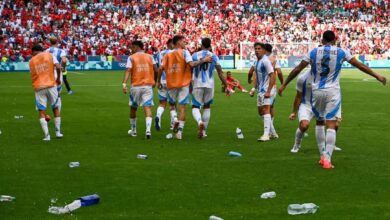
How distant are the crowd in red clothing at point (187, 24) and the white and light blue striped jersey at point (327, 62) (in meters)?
46.3

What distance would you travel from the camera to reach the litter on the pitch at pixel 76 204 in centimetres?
880

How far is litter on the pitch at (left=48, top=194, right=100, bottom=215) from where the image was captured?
8.80m

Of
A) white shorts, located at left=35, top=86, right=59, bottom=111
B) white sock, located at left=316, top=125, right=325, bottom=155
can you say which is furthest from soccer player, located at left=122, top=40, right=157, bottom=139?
white sock, located at left=316, top=125, right=325, bottom=155

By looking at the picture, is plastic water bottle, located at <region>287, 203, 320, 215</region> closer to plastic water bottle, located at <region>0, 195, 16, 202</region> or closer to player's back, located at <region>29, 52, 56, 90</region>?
plastic water bottle, located at <region>0, 195, 16, 202</region>

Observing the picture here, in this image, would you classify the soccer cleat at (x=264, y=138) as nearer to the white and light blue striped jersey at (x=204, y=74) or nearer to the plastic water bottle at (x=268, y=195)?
the white and light blue striped jersey at (x=204, y=74)

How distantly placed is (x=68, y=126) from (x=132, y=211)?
10871 millimetres

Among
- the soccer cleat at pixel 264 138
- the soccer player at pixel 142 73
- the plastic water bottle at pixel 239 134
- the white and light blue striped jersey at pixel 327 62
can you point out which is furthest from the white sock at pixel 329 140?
the soccer player at pixel 142 73

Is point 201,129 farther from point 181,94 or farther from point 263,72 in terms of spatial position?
point 263,72

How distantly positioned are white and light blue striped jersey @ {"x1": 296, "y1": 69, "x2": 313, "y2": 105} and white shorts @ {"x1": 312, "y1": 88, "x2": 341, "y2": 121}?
786mm

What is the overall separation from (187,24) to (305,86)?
51.8m

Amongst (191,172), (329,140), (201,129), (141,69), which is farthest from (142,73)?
(329,140)

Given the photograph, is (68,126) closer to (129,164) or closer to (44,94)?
(44,94)

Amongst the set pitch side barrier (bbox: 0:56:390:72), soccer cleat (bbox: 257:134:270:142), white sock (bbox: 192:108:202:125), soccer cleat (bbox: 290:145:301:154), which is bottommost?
pitch side barrier (bbox: 0:56:390:72)

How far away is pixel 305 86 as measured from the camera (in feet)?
43.5
